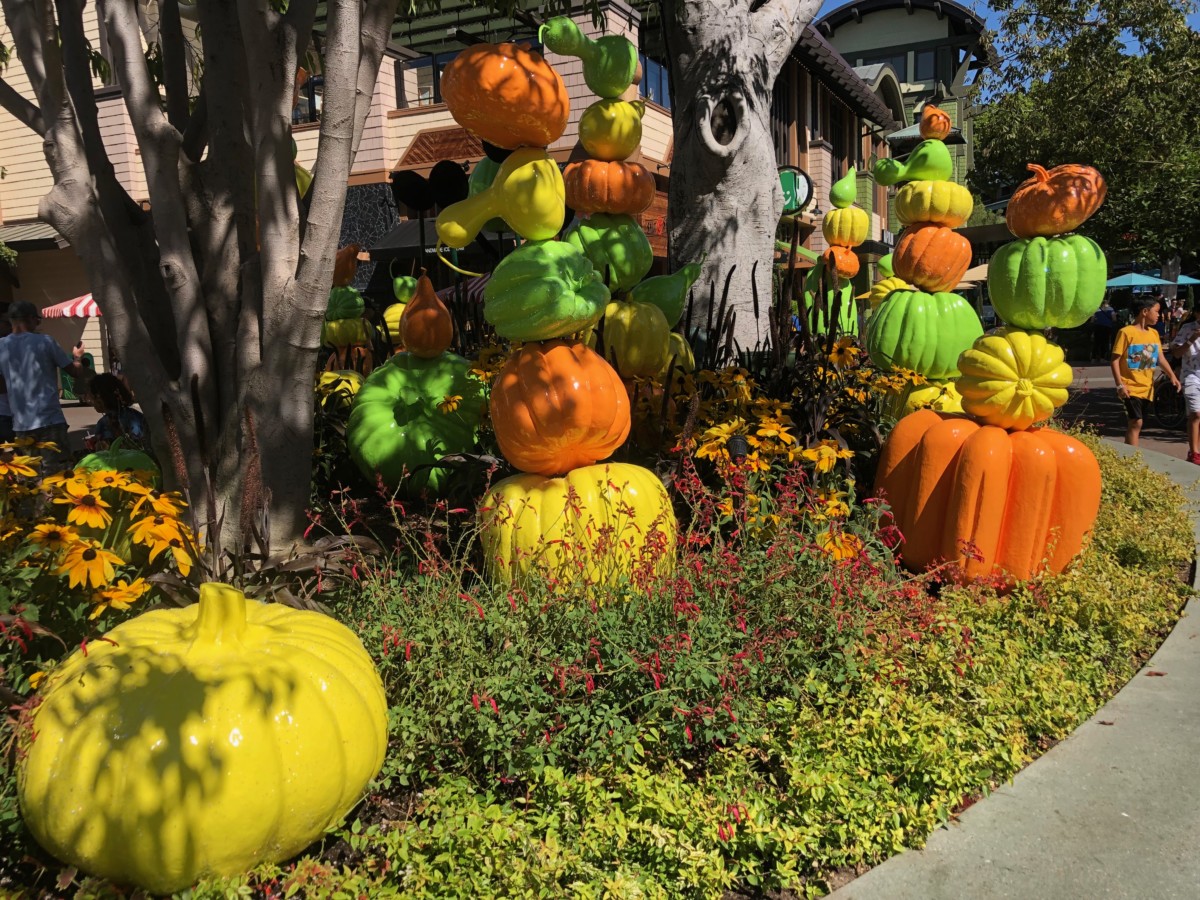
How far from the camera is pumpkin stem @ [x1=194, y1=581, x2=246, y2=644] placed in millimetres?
2113

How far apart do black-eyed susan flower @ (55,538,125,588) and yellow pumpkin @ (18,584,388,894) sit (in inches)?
7.4

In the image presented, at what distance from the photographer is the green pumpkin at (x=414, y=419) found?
4.31m

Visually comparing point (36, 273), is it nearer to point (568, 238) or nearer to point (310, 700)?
point (568, 238)

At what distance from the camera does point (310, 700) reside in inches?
81.8

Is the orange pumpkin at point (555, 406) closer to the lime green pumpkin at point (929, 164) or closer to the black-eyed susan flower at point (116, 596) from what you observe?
the black-eyed susan flower at point (116, 596)

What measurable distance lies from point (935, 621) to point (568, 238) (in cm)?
244

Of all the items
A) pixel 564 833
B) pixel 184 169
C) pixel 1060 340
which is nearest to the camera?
pixel 564 833

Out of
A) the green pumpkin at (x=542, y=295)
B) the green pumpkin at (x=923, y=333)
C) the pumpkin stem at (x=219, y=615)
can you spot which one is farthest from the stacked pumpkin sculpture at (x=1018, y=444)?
the pumpkin stem at (x=219, y=615)

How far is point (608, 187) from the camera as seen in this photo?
4504 mm

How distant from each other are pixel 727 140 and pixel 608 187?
3.74ft

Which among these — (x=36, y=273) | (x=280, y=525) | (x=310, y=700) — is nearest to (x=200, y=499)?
(x=280, y=525)

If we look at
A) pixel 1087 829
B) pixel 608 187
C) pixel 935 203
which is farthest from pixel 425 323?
pixel 1087 829

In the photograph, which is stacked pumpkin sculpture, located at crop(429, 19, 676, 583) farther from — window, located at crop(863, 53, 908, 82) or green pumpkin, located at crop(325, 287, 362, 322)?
window, located at crop(863, 53, 908, 82)

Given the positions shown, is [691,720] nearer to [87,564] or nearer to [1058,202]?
[87,564]
